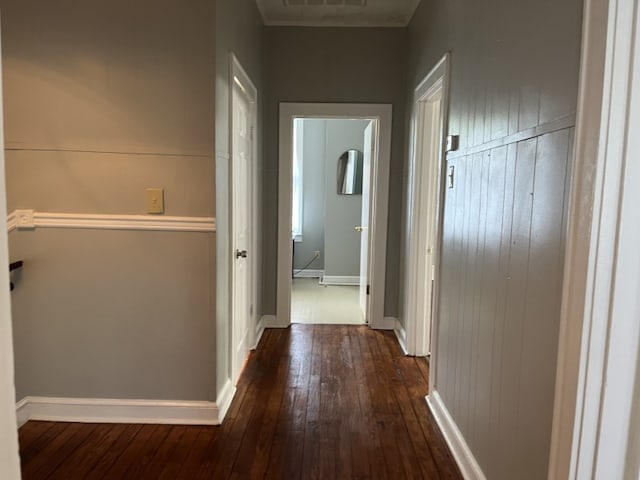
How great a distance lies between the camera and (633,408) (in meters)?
0.89

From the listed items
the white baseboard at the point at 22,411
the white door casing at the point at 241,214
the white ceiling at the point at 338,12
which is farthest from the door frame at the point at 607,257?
the white ceiling at the point at 338,12

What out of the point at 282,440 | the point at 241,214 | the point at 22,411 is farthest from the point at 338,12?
the point at 22,411

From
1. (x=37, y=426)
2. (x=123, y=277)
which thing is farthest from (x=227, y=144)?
(x=37, y=426)

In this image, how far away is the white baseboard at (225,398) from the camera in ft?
7.98

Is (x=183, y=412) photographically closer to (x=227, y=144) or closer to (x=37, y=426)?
(x=37, y=426)

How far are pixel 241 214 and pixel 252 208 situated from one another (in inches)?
15.7

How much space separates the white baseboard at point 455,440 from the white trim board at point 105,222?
155 cm

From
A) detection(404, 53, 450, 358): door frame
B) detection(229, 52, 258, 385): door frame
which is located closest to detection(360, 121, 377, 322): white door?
detection(404, 53, 450, 358): door frame

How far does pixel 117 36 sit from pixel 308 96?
1883 mm

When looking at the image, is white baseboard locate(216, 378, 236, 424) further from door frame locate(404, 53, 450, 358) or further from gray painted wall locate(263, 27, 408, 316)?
gray painted wall locate(263, 27, 408, 316)

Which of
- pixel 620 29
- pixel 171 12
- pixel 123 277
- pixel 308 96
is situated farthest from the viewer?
pixel 308 96

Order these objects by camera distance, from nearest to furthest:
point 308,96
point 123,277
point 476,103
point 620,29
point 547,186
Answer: point 620,29, point 547,186, point 476,103, point 123,277, point 308,96

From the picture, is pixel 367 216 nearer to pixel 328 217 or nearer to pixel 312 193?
pixel 328 217

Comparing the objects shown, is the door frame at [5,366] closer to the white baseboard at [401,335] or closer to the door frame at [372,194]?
the white baseboard at [401,335]
